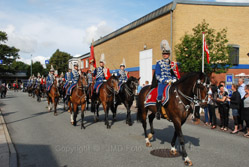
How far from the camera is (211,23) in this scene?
2283cm

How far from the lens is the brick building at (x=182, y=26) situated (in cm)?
2177

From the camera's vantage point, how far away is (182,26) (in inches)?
855

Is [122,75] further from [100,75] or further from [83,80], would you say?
[83,80]

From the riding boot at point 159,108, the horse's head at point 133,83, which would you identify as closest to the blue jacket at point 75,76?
the horse's head at point 133,83

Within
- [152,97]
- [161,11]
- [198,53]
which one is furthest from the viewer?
[161,11]

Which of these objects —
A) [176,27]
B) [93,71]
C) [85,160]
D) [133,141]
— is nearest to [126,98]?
[93,71]

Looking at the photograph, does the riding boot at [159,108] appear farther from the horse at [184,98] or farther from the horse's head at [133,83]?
the horse's head at [133,83]

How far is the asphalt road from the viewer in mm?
5891

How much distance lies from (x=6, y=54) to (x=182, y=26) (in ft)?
159

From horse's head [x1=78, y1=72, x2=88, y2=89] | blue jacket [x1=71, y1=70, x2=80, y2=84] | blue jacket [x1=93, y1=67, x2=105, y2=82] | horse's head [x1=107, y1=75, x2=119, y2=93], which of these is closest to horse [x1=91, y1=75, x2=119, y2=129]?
horse's head [x1=107, y1=75, x2=119, y2=93]

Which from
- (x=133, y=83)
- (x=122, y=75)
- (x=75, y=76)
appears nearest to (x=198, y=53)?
(x=122, y=75)

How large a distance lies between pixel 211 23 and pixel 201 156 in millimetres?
19581

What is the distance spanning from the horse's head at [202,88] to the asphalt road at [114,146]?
158 cm

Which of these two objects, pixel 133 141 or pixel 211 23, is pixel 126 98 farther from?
pixel 211 23
